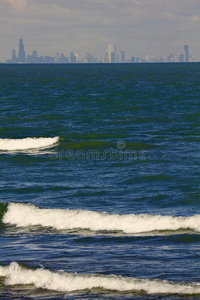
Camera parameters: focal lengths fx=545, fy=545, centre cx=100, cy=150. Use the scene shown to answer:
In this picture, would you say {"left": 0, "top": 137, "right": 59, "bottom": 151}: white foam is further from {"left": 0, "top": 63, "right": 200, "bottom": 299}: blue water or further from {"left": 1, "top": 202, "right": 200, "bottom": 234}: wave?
{"left": 1, "top": 202, "right": 200, "bottom": 234}: wave

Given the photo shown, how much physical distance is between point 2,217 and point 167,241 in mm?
7403

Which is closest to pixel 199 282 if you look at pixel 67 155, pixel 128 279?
pixel 128 279

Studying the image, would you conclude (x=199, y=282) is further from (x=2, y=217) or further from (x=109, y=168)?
(x=109, y=168)

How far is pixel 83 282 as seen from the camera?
44.8 ft

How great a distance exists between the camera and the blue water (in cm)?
1439

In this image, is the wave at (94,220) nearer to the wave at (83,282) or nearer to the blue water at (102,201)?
the blue water at (102,201)

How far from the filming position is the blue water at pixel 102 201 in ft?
47.2

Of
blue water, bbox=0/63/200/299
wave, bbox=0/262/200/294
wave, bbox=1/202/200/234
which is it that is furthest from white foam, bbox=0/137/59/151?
wave, bbox=0/262/200/294

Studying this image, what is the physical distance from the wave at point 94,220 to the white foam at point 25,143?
636 inches

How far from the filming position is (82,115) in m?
52.8

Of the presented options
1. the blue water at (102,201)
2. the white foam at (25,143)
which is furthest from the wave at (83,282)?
Answer: the white foam at (25,143)

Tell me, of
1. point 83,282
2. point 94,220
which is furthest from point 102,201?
point 83,282

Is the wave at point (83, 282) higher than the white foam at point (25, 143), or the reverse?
the white foam at point (25, 143)

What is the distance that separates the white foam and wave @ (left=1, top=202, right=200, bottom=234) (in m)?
16.2
